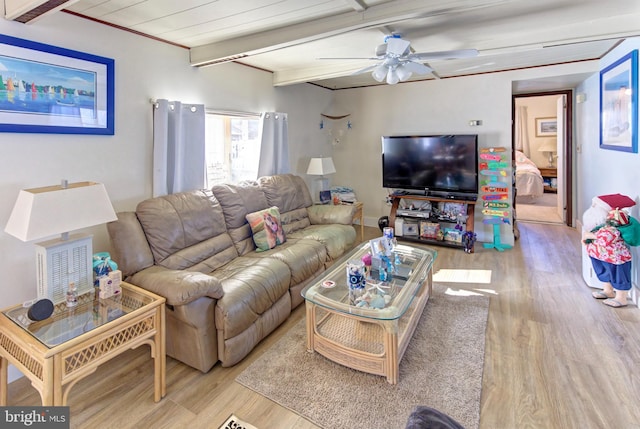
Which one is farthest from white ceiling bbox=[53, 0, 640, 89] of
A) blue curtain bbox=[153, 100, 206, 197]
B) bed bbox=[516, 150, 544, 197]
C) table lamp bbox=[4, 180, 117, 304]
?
bed bbox=[516, 150, 544, 197]

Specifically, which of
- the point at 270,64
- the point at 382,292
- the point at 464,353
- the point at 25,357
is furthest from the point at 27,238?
the point at 270,64

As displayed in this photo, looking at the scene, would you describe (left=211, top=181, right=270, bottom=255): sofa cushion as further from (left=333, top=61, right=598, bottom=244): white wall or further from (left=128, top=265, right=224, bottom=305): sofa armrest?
(left=333, top=61, right=598, bottom=244): white wall

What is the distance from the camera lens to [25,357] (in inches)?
62.1

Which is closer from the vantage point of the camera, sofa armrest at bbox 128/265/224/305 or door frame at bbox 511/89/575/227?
sofa armrest at bbox 128/265/224/305

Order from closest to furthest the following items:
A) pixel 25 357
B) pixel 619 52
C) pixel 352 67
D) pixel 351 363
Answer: pixel 25 357 → pixel 351 363 → pixel 619 52 → pixel 352 67

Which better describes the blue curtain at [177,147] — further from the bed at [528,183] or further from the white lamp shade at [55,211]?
the bed at [528,183]

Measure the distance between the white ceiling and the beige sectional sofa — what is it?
1296mm

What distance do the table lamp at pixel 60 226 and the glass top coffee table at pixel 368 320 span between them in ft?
4.38

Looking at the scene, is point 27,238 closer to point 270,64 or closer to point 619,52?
point 270,64

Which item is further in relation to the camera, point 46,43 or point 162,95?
point 162,95

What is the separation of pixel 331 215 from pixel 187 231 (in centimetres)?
185

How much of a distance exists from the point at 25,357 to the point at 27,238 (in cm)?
55

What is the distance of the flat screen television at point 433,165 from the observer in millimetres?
4469

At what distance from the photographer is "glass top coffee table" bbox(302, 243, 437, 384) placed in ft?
6.55
